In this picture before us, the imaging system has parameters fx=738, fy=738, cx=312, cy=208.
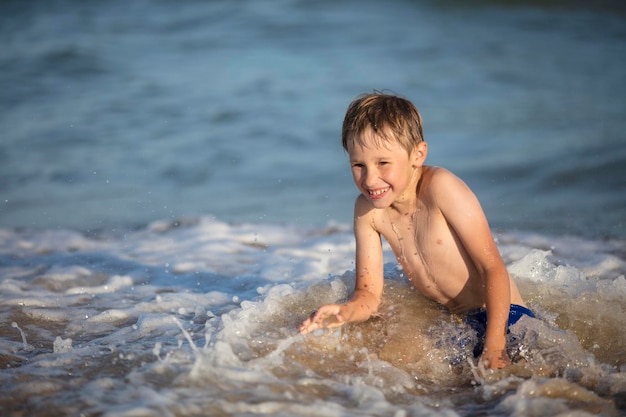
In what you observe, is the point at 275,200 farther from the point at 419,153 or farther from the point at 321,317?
the point at 321,317

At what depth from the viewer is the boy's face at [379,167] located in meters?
3.41

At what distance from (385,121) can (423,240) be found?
2.19 ft

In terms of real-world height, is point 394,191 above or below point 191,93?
above

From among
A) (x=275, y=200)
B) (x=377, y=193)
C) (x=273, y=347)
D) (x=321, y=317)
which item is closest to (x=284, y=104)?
(x=275, y=200)

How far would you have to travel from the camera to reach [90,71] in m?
12.7

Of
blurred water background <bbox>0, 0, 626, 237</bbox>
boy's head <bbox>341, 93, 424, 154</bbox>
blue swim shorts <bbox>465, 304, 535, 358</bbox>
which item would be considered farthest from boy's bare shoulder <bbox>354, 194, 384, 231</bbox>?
blurred water background <bbox>0, 0, 626, 237</bbox>

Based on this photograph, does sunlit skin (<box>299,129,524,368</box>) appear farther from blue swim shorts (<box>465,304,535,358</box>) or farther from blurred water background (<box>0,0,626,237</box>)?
blurred water background (<box>0,0,626,237</box>)

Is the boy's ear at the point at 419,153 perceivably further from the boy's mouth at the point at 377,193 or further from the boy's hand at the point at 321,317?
the boy's hand at the point at 321,317

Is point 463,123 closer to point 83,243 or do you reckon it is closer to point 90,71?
point 83,243

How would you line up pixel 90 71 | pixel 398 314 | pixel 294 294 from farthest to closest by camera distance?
pixel 90 71
pixel 294 294
pixel 398 314

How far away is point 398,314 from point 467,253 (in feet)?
1.75

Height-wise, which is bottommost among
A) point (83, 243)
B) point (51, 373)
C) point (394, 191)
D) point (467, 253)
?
point (83, 243)

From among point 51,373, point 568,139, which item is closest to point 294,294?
point 51,373

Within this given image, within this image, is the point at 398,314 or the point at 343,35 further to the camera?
the point at 343,35
